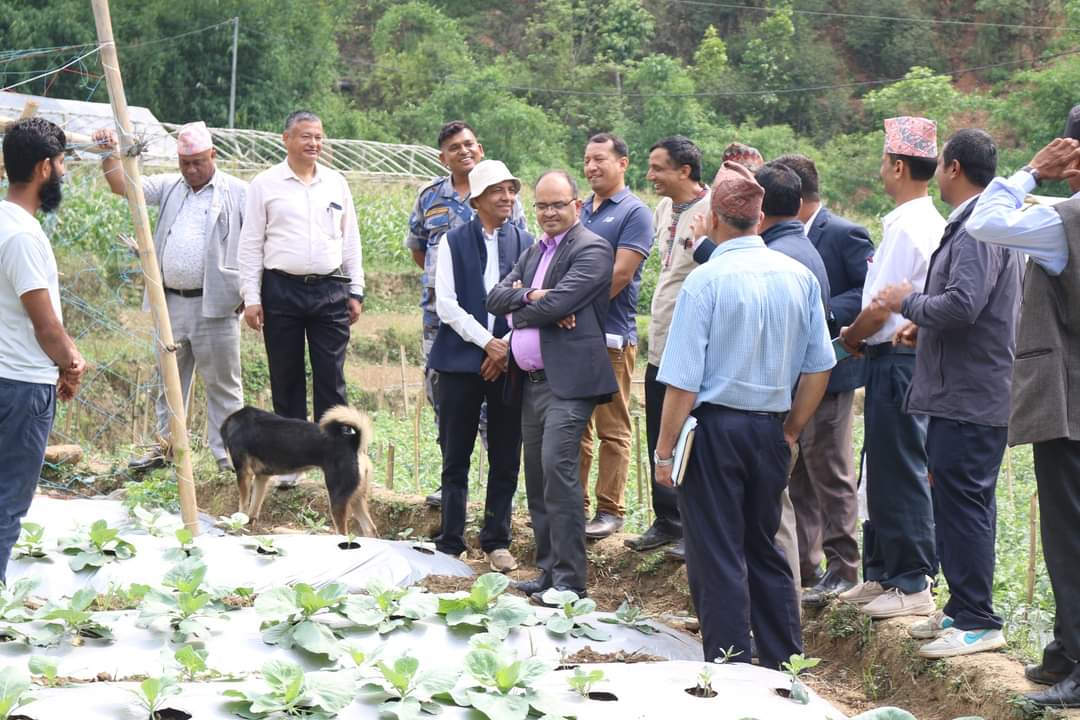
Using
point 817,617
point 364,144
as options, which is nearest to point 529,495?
point 817,617

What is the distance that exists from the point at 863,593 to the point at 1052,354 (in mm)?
1873

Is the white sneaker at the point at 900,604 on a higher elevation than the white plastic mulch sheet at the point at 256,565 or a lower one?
higher

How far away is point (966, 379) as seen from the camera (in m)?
5.01

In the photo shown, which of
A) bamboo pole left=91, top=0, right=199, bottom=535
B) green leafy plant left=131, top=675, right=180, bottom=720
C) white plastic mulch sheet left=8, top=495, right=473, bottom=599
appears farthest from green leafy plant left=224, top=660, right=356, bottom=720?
bamboo pole left=91, top=0, right=199, bottom=535

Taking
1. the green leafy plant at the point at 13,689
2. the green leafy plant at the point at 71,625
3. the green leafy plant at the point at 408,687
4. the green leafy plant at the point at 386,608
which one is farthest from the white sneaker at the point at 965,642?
the green leafy plant at the point at 13,689

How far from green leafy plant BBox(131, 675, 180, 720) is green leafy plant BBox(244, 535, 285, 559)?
2525 millimetres

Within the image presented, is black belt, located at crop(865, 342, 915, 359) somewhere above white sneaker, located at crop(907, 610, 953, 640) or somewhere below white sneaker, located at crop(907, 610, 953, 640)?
above

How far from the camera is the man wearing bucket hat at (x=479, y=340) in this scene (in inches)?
263

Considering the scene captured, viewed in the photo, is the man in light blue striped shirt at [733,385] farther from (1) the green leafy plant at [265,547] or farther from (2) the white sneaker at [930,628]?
(1) the green leafy plant at [265,547]

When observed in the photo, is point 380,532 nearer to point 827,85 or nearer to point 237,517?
point 237,517

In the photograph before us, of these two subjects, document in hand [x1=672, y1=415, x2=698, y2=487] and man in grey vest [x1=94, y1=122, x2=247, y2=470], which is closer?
document in hand [x1=672, y1=415, x2=698, y2=487]

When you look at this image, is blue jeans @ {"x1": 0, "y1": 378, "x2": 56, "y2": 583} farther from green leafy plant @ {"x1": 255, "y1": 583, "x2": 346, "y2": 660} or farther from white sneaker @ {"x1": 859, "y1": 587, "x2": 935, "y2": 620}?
white sneaker @ {"x1": 859, "y1": 587, "x2": 935, "y2": 620}

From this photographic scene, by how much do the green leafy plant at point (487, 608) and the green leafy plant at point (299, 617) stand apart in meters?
0.46

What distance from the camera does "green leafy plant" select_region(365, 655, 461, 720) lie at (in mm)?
3900
